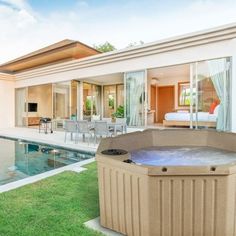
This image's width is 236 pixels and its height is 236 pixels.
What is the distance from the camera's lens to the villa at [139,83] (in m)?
8.73

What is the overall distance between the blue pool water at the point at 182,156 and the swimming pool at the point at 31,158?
308 cm

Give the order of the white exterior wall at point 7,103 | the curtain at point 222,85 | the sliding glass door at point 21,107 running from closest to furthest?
1. the curtain at point 222,85
2. the white exterior wall at point 7,103
3. the sliding glass door at point 21,107

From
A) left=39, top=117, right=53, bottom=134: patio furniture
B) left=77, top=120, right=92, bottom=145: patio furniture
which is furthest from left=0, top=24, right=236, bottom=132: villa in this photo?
left=77, top=120, right=92, bottom=145: patio furniture

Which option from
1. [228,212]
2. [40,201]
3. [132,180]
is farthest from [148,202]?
[40,201]

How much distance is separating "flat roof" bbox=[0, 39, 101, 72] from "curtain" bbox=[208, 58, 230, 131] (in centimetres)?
766

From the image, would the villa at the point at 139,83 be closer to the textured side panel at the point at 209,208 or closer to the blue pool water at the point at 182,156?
the blue pool water at the point at 182,156

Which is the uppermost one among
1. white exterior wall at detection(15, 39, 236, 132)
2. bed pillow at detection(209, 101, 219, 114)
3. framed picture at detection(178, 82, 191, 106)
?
white exterior wall at detection(15, 39, 236, 132)

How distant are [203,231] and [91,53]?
14173mm

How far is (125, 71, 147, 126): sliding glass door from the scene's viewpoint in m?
11.0

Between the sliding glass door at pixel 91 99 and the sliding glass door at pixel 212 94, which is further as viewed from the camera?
the sliding glass door at pixel 91 99

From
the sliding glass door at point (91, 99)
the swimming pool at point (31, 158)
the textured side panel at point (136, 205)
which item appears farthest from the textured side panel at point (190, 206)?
the sliding glass door at point (91, 99)

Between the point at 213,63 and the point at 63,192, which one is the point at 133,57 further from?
the point at 63,192

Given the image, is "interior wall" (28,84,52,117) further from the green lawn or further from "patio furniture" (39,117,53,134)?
the green lawn

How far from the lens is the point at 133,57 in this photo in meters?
11.0
